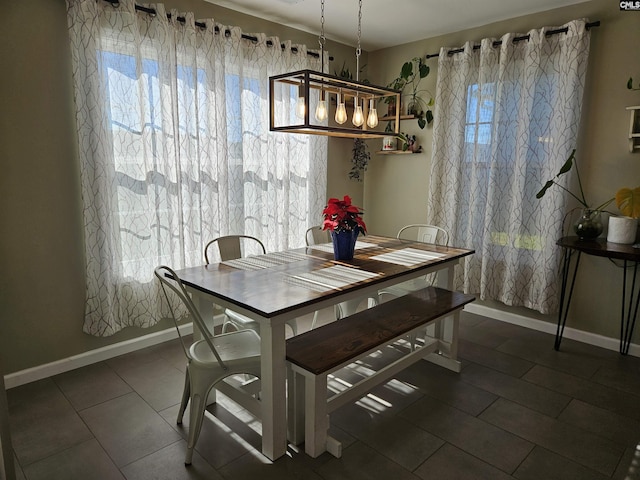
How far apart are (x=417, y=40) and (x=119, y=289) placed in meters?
3.60

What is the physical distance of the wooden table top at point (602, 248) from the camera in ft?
9.32

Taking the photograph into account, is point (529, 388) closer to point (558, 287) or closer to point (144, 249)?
point (558, 287)

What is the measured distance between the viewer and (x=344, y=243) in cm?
279

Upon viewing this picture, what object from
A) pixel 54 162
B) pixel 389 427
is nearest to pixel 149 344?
pixel 54 162

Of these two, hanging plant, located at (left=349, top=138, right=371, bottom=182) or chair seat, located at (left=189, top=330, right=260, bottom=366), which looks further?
hanging plant, located at (left=349, top=138, right=371, bottom=182)

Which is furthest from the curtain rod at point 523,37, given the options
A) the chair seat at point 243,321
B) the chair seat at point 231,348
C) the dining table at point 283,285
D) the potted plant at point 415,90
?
the chair seat at point 231,348

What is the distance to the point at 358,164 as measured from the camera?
472 cm

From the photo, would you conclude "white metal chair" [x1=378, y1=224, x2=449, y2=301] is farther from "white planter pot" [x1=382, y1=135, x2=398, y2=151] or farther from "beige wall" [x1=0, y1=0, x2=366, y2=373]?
"beige wall" [x1=0, y1=0, x2=366, y2=373]

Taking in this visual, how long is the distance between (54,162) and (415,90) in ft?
10.8

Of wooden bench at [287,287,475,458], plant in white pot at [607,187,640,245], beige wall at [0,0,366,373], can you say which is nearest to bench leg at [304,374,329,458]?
wooden bench at [287,287,475,458]

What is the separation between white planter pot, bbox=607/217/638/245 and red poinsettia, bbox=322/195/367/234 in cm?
191

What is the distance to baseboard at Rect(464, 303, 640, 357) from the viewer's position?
11.1ft

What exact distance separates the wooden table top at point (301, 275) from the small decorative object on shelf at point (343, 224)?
0.28 feet

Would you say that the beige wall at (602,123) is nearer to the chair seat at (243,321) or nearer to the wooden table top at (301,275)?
the wooden table top at (301,275)
